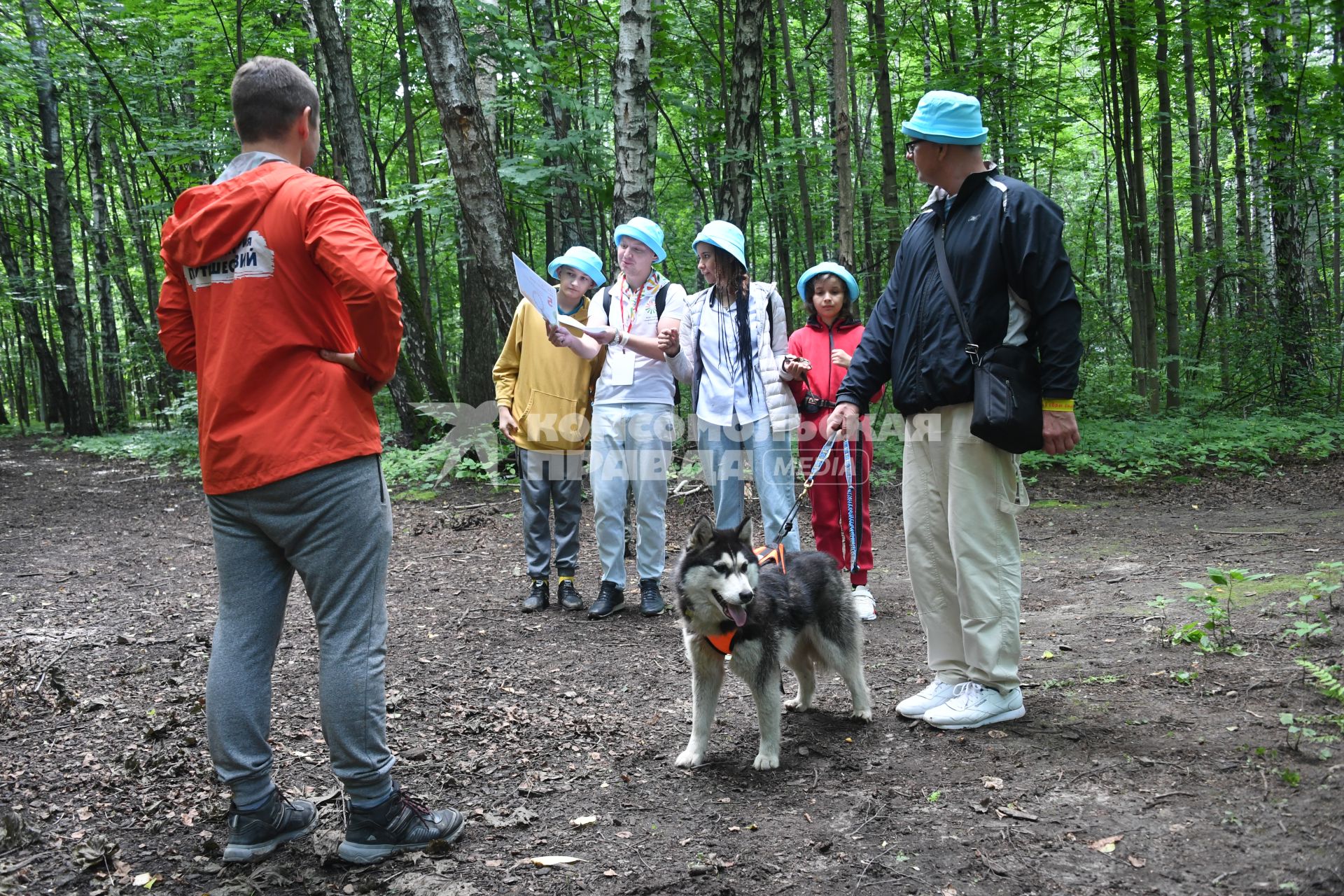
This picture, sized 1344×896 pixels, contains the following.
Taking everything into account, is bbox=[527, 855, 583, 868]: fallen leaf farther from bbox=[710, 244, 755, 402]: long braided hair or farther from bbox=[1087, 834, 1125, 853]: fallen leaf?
bbox=[710, 244, 755, 402]: long braided hair

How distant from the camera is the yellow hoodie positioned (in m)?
5.82

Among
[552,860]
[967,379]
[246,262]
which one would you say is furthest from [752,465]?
[246,262]

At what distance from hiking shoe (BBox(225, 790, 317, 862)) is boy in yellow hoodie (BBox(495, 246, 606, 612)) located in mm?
3244

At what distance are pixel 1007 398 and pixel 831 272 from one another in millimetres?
2494

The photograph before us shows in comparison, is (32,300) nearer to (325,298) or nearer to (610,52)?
(610,52)

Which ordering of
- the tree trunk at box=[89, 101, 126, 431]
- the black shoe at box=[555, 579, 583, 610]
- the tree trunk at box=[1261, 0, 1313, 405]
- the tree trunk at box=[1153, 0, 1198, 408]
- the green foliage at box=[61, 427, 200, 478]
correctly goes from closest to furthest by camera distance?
the black shoe at box=[555, 579, 583, 610], the tree trunk at box=[1261, 0, 1313, 405], the tree trunk at box=[1153, 0, 1198, 408], the green foliage at box=[61, 427, 200, 478], the tree trunk at box=[89, 101, 126, 431]

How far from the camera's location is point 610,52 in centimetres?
1253

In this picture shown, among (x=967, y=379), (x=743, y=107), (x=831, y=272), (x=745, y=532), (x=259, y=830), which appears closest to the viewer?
(x=259, y=830)

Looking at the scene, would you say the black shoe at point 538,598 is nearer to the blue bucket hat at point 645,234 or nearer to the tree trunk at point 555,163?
Answer: the blue bucket hat at point 645,234

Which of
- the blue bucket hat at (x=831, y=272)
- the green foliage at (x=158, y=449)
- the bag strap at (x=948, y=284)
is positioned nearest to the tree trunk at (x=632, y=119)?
the blue bucket hat at (x=831, y=272)

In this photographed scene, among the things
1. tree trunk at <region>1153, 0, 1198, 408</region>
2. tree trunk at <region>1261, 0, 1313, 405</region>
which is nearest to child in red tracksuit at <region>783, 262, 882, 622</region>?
tree trunk at <region>1153, 0, 1198, 408</region>

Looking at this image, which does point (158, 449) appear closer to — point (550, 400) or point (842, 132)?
point (550, 400)

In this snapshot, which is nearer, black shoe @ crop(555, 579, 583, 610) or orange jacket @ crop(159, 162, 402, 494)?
orange jacket @ crop(159, 162, 402, 494)

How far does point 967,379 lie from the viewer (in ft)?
11.6
